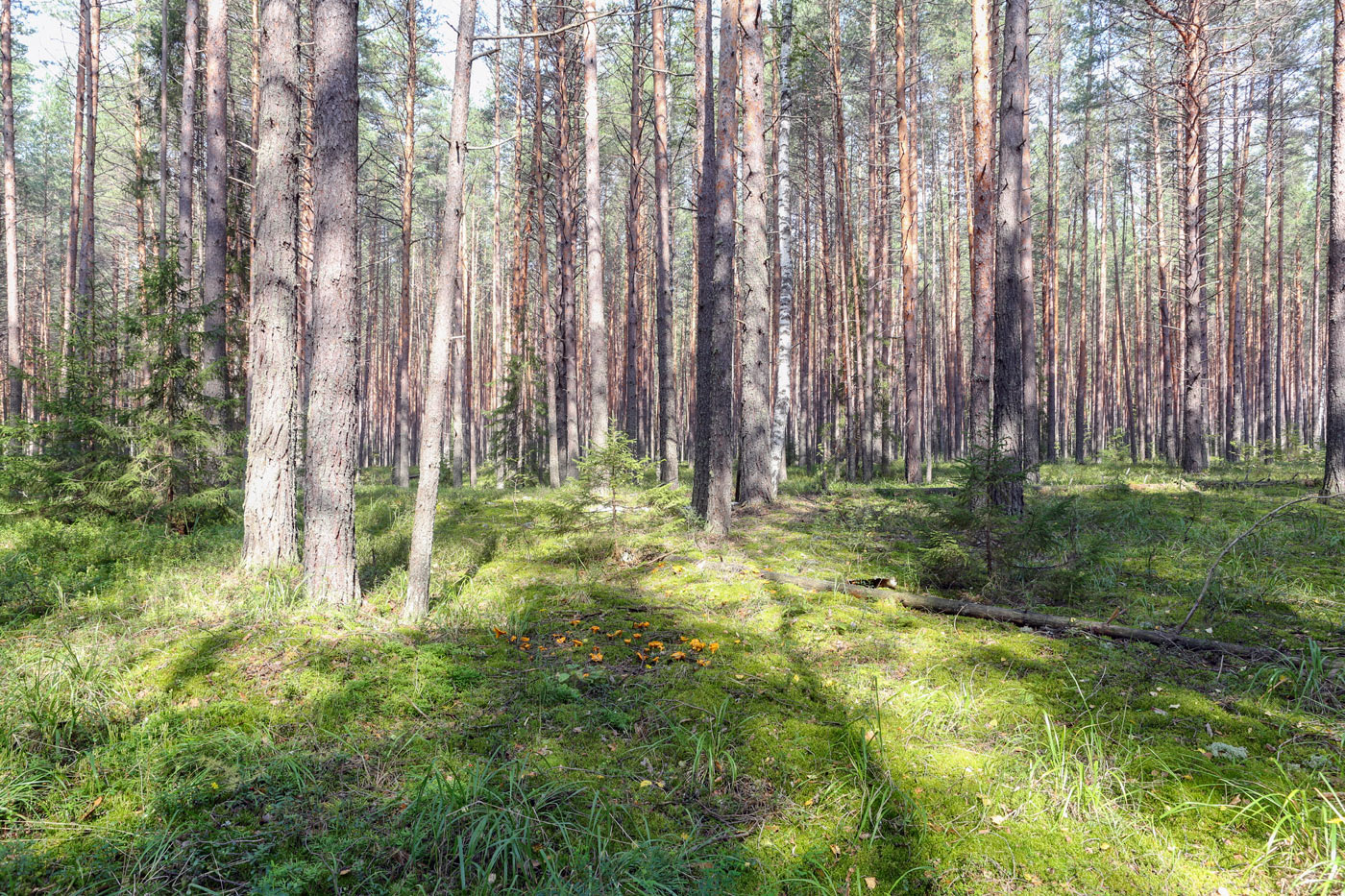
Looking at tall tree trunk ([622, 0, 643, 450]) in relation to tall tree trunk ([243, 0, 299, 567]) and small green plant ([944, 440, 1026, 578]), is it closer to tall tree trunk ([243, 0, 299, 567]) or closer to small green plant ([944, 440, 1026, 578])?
tall tree trunk ([243, 0, 299, 567])

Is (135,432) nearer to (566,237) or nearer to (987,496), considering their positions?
(987,496)

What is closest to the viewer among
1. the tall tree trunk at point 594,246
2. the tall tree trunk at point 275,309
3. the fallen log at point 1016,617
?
the fallen log at point 1016,617

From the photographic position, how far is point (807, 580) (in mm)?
5883

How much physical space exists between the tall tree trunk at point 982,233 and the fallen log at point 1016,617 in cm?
537

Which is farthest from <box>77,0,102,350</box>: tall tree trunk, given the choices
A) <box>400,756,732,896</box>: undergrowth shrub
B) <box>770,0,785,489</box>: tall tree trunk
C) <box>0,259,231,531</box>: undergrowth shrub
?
<box>400,756,732,896</box>: undergrowth shrub

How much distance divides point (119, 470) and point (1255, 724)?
425 inches

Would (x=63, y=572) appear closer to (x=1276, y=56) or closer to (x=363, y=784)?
(x=363, y=784)

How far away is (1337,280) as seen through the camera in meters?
8.54

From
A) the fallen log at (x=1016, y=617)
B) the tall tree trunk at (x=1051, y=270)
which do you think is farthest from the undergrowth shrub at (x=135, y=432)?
the tall tree trunk at (x=1051, y=270)

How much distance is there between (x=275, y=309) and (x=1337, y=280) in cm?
1309

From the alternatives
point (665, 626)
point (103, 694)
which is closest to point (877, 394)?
point (665, 626)

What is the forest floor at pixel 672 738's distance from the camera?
236 centimetres

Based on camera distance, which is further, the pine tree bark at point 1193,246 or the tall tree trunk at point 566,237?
the tall tree trunk at point 566,237

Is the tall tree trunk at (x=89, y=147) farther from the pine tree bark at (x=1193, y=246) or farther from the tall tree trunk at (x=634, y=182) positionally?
the pine tree bark at (x=1193, y=246)
